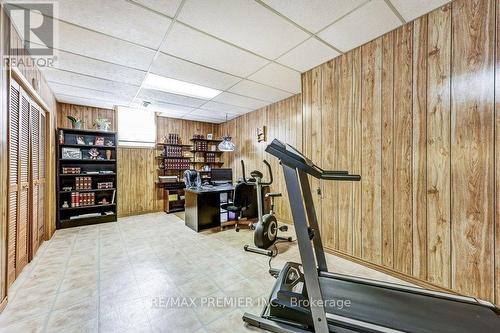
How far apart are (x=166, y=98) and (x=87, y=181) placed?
2521 millimetres

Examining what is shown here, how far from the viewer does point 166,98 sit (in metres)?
4.45

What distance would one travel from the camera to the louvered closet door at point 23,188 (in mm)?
2410

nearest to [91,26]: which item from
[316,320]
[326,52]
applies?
[326,52]

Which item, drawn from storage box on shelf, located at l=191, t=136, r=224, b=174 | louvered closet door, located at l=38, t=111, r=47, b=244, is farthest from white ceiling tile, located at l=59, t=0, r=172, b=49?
storage box on shelf, located at l=191, t=136, r=224, b=174

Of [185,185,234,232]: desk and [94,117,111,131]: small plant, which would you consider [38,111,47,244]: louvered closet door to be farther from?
[185,185,234,232]: desk

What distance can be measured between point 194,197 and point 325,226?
7.97 feet

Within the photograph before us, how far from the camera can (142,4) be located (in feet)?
6.25

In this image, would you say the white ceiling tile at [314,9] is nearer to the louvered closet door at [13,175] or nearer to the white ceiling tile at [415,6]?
the white ceiling tile at [415,6]

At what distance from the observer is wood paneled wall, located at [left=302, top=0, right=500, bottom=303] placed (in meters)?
1.80

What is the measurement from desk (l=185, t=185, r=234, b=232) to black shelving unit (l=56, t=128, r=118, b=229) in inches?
78.0

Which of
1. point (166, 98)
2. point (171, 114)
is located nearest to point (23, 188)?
point (166, 98)

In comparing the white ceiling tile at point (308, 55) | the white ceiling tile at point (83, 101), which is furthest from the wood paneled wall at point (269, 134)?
the white ceiling tile at point (83, 101)

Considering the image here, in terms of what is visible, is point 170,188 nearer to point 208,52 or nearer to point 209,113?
point 209,113

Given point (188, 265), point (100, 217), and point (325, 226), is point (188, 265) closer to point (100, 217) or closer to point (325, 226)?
point (325, 226)
